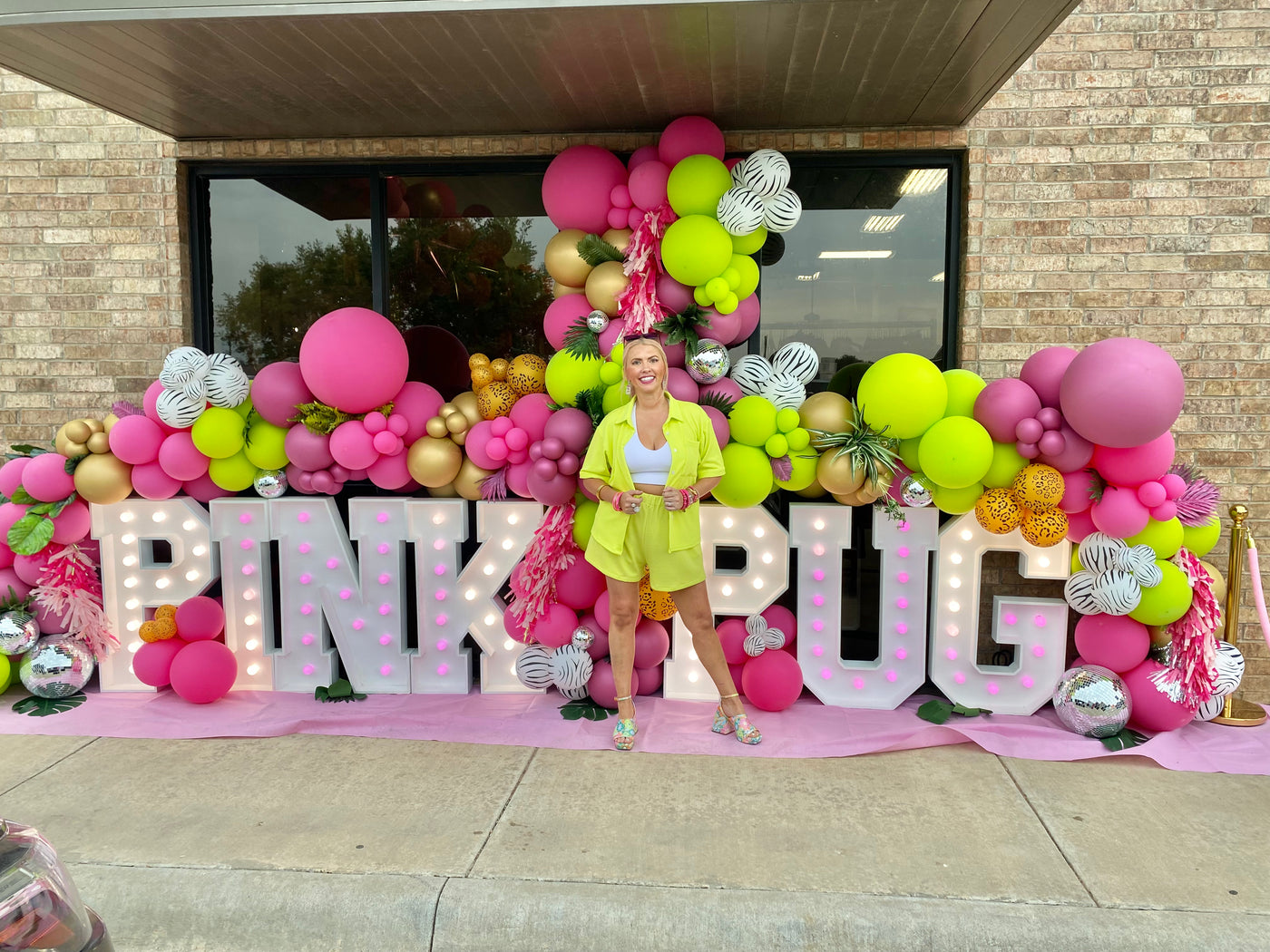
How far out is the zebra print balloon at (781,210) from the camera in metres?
4.25

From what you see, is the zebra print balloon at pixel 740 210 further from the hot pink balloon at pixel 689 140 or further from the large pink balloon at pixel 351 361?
the large pink balloon at pixel 351 361

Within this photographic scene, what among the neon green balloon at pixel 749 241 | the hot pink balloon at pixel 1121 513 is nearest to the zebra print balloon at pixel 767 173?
the neon green balloon at pixel 749 241

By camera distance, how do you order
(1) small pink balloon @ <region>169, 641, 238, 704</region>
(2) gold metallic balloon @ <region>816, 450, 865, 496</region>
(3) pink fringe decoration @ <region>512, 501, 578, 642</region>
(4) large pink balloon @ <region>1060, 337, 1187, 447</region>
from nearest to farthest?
1. (4) large pink balloon @ <region>1060, 337, 1187, 447</region>
2. (2) gold metallic balloon @ <region>816, 450, 865, 496</region>
3. (3) pink fringe decoration @ <region>512, 501, 578, 642</region>
4. (1) small pink balloon @ <region>169, 641, 238, 704</region>

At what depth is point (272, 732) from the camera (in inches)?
170

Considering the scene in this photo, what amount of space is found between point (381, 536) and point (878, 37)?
3492mm

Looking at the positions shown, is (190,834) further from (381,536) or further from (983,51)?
(983,51)

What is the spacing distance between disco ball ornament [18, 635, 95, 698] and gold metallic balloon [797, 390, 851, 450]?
162 inches

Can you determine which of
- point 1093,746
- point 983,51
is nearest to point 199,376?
point 983,51

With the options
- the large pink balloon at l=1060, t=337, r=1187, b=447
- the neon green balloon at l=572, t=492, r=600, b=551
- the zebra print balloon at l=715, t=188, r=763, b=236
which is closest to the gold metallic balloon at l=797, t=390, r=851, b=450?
the zebra print balloon at l=715, t=188, r=763, b=236

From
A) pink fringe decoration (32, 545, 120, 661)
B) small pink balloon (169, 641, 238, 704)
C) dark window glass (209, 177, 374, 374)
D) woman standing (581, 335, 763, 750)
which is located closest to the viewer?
woman standing (581, 335, 763, 750)

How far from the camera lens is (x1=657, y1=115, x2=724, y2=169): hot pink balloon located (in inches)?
173

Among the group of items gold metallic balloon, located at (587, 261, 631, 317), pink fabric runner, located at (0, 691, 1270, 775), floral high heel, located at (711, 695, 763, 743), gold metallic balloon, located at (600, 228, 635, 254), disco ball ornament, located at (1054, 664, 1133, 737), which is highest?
gold metallic balloon, located at (600, 228, 635, 254)

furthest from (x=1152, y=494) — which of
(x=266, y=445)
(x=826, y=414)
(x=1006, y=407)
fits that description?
(x=266, y=445)

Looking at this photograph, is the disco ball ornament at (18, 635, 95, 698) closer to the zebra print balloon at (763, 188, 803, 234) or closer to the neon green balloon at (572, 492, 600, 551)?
the neon green balloon at (572, 492, 600, 551)
